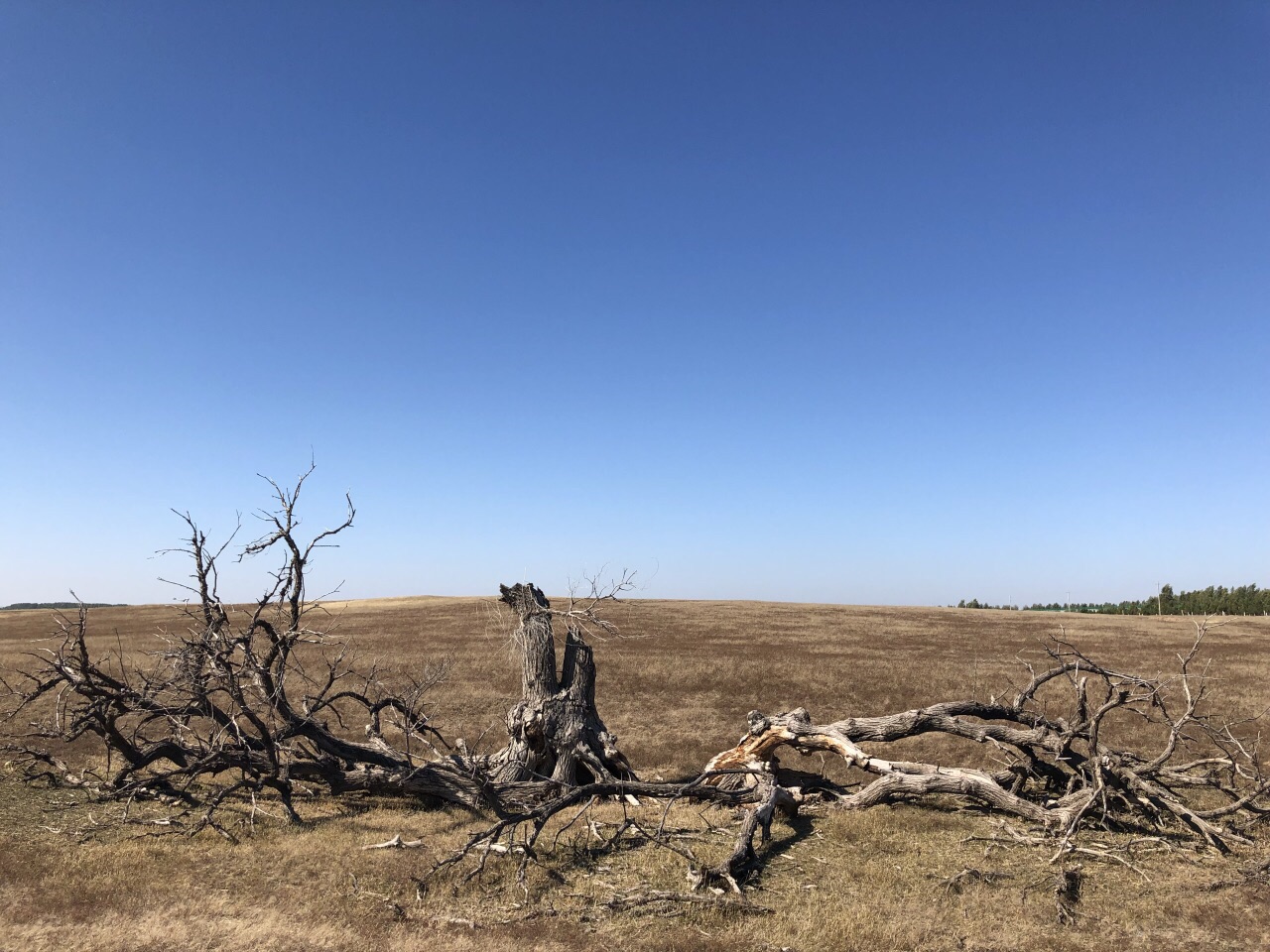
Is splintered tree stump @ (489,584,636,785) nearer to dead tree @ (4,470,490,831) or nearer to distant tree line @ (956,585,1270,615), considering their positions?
dead tree @ (4,470,490,831)

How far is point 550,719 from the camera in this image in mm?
12781

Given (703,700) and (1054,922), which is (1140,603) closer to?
(703,700)

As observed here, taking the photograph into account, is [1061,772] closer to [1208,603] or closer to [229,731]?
[229,731]

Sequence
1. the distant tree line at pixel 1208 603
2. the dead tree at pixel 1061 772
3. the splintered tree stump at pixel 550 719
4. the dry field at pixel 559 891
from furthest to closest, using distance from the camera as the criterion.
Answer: the distant tree line at pixel 1208 603 → the splintered tree stump at pixel 550 719 → the dead tree at pixel 1061 772 → the dry field at pixel 559 891

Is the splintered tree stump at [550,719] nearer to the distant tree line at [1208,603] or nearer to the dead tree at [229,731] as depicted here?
the dead tree at [229,731]

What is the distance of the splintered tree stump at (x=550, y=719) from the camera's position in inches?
499

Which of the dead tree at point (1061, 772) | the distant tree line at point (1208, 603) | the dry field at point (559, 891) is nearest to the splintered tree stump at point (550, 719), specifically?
the dry field at point (559, 891)

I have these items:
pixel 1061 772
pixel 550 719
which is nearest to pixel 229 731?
pixel 550 719

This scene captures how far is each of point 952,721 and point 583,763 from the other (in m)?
6.23

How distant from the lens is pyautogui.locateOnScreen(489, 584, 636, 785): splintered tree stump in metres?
12.7

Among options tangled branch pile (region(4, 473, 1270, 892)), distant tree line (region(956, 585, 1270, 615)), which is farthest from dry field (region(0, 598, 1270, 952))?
distant tree line (region(956, 585, 1270, 615))

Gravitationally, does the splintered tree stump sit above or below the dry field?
above

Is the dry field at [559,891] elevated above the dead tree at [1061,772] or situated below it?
below

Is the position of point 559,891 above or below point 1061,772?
below
